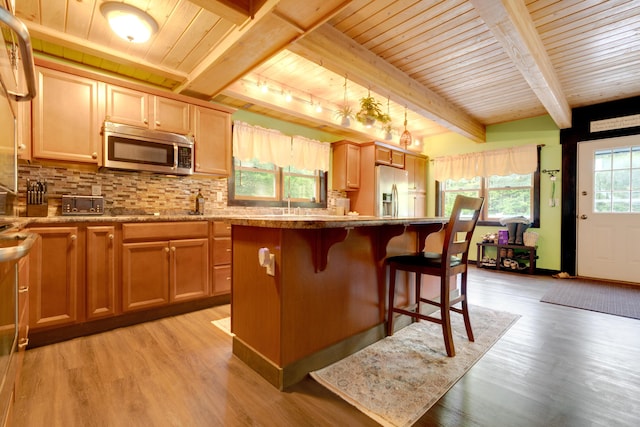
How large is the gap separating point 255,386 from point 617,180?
213 inches

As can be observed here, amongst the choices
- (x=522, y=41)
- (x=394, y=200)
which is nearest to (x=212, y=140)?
(x=522, y=41)

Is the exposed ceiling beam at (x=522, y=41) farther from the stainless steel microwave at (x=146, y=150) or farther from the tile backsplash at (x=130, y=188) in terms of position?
the tile backsplash at (x=130, y=188)

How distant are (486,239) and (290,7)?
4.78 m

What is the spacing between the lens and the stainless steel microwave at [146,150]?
8.42 ft

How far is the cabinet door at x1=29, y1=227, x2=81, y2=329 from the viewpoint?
2074mm

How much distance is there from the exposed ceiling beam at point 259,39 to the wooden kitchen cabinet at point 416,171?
3746 mm

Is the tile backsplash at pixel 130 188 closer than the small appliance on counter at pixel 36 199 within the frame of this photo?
No

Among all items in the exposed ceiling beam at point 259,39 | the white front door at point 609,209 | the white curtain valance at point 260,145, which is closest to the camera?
the exposed ceiling beam at point 259,39

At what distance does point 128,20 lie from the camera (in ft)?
6.93

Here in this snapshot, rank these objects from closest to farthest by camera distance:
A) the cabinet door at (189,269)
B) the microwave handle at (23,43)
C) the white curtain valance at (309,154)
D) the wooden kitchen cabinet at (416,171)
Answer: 1. the microwave handle at (23,43)
2. the cabinet door at (189,269)
3. the white curtain valance at (309,154)
4. the wooden kitchen cabinet at (416,171)

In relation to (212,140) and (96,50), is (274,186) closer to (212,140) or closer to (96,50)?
(212,140)

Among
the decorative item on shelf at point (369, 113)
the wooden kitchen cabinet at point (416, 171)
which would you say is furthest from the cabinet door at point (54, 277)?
the wooden kitchen cabinet at point (416, 171)

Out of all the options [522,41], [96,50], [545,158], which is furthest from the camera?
[545,158]

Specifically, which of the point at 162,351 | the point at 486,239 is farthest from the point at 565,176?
the point at 162,351
